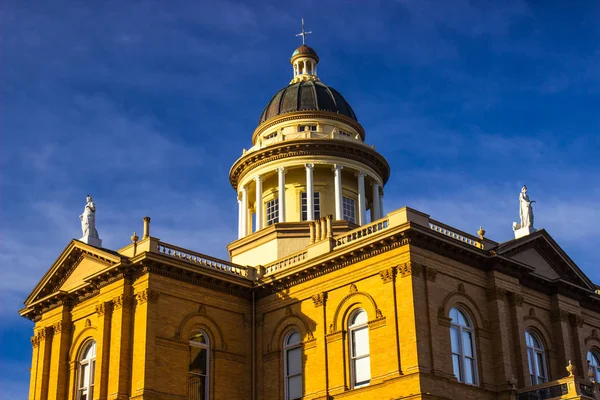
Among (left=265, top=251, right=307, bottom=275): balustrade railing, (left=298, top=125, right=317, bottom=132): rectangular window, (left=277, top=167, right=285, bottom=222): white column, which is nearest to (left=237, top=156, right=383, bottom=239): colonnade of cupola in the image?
(left=277, top=167, right=285, bottom=222): white column

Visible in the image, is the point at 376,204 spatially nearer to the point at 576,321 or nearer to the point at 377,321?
the point at 576,321

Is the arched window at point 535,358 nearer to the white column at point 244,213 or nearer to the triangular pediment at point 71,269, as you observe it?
the white column at point 244,213

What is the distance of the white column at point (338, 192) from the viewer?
152ft

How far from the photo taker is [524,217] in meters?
41.9

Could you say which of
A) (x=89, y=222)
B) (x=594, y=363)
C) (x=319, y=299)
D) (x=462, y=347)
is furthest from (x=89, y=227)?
(x=594, y=363)

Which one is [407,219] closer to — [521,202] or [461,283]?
[461,283]

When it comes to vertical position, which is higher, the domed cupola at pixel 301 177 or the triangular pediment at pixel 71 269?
the domed cupola at pixel 301 177

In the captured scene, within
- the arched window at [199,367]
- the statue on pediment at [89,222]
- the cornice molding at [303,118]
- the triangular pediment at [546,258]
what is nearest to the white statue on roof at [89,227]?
the statue on pediment at [89,222]

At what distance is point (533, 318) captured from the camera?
128 feet

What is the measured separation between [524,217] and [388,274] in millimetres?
10055

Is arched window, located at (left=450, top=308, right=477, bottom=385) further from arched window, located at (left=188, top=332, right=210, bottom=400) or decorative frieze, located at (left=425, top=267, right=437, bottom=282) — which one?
arched window, located at (left=188, top=332, right=210, bottom=400)

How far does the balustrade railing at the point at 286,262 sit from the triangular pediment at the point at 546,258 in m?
8.59

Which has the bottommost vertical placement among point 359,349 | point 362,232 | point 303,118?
point 359,349

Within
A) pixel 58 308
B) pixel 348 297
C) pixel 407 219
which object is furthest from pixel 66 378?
pixel 407 219
